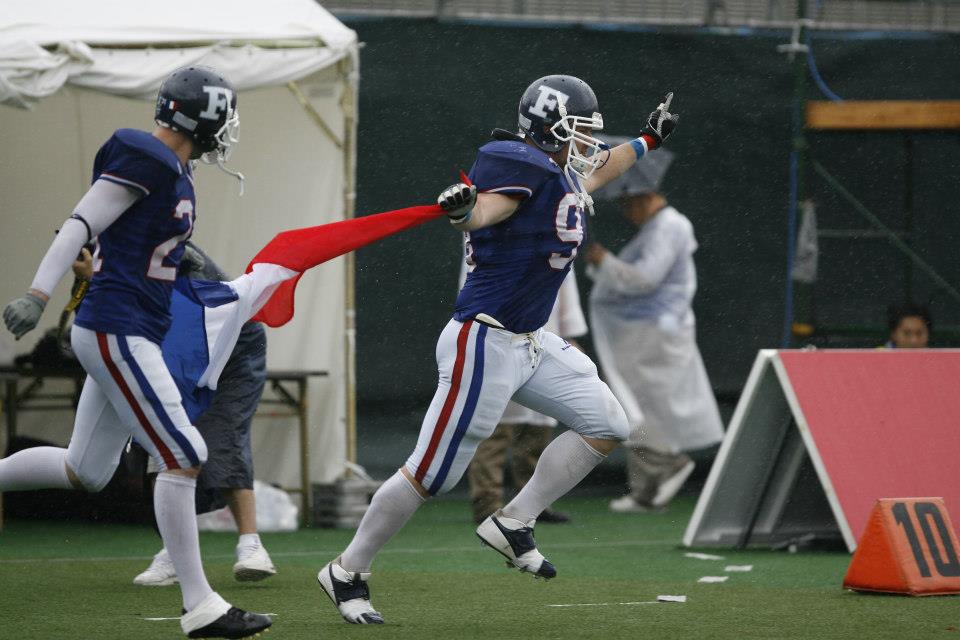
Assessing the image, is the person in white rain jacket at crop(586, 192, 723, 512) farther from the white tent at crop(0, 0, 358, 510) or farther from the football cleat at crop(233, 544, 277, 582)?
the football cleat at crop(233, 544, 277, 582)

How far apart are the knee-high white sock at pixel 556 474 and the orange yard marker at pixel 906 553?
125 centimetres

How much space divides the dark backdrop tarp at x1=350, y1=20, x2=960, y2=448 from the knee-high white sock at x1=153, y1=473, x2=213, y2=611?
19.5 feet

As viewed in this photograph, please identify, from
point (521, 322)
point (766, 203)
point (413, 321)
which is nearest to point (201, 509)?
point (521, 322)

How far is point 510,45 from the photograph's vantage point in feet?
37.7

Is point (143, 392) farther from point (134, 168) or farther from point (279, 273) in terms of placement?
point (279, 273)

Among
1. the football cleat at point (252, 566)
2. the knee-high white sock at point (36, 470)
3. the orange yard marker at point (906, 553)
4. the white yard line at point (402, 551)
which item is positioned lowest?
the white yard line at point (402, 551)

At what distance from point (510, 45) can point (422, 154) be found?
38.2 inches

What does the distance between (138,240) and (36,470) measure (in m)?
1.07

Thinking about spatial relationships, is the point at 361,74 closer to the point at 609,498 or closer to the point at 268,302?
the point at 609,498

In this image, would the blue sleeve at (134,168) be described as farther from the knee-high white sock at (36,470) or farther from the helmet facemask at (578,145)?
the helmet facemask at (578,145)

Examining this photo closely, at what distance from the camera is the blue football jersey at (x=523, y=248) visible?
6.05 meters

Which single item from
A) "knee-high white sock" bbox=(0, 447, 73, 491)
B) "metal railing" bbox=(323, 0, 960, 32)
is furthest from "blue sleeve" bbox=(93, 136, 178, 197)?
"metal railing" bbox=(323, 0, 960, 32)

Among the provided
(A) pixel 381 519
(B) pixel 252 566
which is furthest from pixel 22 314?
(B) pixel 252 566

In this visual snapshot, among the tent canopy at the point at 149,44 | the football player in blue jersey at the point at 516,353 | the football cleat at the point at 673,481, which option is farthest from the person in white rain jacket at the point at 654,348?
the football player in blue jersey at the point at 516,353
